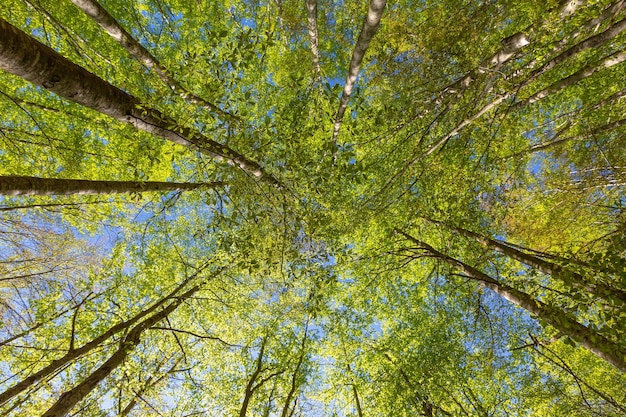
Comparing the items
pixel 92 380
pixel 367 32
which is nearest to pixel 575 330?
pixel 367 32

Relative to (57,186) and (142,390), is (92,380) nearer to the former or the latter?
(142,390)

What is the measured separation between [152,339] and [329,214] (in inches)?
329

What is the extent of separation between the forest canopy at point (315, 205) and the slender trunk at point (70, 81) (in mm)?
39

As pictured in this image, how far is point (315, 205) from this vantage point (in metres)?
5.73

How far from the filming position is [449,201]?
239 inches

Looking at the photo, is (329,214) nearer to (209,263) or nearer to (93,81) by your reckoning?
(93,81)

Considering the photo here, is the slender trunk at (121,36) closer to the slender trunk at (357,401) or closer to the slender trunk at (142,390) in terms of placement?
the slender trunk at (142,390)

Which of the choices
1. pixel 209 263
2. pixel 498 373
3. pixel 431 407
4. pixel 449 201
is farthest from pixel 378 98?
pixel 431 407

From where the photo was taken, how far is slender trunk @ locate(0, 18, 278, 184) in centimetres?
191

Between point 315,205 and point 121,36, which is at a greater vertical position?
point 121,36

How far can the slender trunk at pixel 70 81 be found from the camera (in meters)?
1.91

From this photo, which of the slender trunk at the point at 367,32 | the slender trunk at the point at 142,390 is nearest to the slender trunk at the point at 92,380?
the slender trunk at the point at 142,390

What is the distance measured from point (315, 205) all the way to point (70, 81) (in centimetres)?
409

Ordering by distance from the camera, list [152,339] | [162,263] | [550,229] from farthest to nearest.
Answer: [162,263], [152,339], [550,229]
